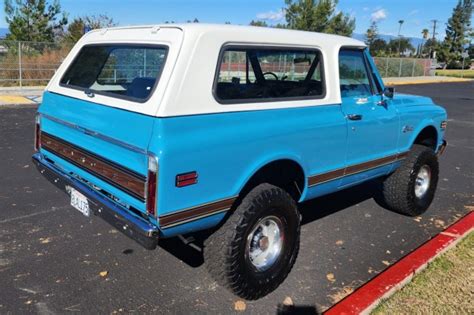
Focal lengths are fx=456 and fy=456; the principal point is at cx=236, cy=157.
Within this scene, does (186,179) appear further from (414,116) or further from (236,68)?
(414,116)

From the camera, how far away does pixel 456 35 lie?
74.8 metres

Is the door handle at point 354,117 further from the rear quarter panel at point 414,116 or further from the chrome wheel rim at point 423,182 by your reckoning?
the chrome wheel rim at point 423,182

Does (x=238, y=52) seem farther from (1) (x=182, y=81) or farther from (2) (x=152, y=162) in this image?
(2) (x=152, y=162)

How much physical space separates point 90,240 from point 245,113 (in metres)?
2.05

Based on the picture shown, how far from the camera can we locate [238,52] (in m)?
3.38

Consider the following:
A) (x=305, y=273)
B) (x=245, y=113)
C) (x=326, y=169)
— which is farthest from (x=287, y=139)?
(x=305, y=273)

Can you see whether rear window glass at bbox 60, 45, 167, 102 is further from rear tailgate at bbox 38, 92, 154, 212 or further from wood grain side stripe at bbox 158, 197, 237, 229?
wood grain side stripe at bbox 158, 197, 237, 229

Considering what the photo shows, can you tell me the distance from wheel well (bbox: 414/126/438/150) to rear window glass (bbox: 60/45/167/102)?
3259 millimetres

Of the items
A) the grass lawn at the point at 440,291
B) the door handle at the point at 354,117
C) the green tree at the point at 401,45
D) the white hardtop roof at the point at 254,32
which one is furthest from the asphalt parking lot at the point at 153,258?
the green tree at the point at 401,45

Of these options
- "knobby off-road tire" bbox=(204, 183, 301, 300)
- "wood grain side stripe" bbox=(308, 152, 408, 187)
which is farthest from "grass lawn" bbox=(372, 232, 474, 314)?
"wood grain side stripe" bbox=(308, 152, 408, 187)

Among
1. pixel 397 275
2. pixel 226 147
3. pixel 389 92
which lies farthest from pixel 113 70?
pixel 397 275

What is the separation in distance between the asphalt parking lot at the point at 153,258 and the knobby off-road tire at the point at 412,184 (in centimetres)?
15

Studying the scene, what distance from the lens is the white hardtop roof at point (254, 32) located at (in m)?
3.02

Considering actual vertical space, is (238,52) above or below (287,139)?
above
